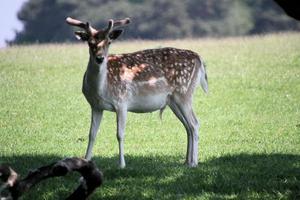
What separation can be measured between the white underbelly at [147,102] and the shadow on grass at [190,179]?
2.02 ft

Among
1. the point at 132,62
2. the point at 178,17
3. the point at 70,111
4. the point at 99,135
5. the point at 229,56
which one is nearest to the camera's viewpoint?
the point at 132,62

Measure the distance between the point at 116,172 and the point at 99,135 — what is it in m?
4.13

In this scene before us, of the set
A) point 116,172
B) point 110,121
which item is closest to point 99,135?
point 110,121

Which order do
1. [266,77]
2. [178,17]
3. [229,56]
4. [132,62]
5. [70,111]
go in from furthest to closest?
[178,17] < [229,56] < [266,77] < [70,111] < [132,62]

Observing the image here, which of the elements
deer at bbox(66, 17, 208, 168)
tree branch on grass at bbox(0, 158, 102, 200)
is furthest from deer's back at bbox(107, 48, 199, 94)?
tree branch on grass at bbox(0, 158, 102, 200)

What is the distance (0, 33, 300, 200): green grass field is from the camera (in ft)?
27.3

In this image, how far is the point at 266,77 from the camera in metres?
18.7

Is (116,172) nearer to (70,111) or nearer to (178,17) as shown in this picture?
(70,111)

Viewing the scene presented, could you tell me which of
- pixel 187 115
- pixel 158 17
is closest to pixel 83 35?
pixel 187 115

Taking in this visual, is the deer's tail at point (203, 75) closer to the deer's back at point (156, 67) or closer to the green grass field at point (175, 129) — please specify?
the deer's back at point (156, 67)

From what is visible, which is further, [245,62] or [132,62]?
[245,62]

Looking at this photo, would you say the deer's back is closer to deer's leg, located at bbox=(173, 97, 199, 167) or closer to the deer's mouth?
deer's leg, located at bbox=(173, 97, 199, 167)

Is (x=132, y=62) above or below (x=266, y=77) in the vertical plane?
above

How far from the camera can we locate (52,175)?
561cm
